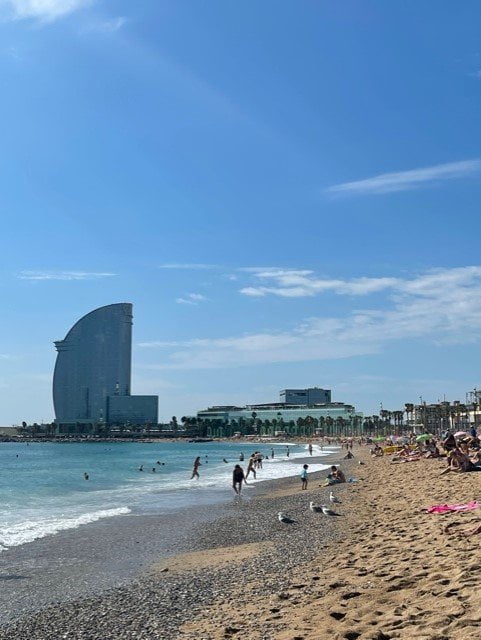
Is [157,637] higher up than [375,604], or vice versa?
[375,604]

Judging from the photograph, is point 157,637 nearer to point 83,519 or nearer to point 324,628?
point 324,628

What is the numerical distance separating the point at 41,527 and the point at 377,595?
50.5 ft

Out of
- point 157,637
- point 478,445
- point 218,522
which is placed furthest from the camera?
point 478,445

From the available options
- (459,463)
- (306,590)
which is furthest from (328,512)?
(306,590)

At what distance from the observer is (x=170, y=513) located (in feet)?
74.8

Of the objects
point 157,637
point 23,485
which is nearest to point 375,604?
point 157,637

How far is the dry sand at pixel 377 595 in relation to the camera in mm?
6309

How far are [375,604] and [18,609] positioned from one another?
6.06m

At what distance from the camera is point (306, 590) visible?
8984 millimetres

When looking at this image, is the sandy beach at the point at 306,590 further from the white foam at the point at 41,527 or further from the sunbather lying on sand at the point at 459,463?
the sunbather lying on sand at the point at 459,463

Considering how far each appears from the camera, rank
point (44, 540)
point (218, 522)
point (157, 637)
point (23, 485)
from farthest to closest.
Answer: point (23, 485)
point (218, 522)
point (44, 540)
point (157, 637)

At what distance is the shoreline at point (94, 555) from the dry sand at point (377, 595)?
3252mm

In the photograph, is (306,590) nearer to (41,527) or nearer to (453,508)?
(453,508)

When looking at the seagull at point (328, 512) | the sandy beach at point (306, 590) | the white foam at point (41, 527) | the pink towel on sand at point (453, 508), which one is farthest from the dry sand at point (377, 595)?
the white foam at point (41, 527)
